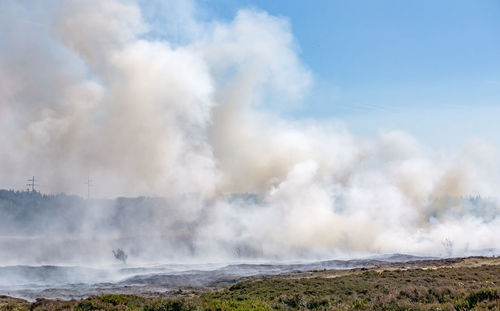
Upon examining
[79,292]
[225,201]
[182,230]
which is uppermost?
[225,201]

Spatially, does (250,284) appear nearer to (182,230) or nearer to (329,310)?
(329,310)

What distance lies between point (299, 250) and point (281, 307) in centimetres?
8543

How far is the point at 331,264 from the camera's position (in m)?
81.1

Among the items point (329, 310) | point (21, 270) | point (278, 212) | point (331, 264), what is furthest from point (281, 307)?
point (278, 212)

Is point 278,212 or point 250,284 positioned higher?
point 278,212

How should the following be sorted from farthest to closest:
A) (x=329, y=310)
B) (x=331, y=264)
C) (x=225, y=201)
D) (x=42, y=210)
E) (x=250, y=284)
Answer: (x=42, y=210)
(x=225, y=201)
(x=331, y=264)
(x=250, y=284)
(x=329, y=310)

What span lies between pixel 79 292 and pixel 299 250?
61859mm

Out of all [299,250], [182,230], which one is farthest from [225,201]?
[299,250]

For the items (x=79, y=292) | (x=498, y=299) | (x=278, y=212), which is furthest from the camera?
(x=278, y=212)

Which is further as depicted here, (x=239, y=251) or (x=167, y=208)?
(x=167, y=208)

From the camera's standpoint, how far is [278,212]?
119938 mm

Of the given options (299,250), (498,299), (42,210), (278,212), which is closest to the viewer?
(498,299)

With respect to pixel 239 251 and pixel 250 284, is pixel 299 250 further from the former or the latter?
pixel 250 284

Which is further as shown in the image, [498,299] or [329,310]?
[329,310]
